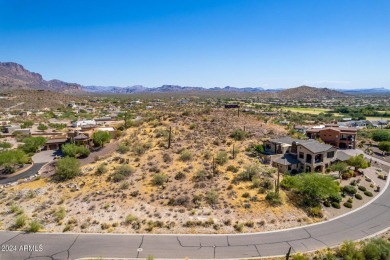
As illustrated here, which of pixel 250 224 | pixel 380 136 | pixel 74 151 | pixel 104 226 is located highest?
pixel 74 151

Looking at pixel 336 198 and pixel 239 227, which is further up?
pixel 336 198

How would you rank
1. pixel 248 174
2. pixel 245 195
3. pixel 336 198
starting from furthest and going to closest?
pixel 248 174, pixel 336 198, pixel 245 195

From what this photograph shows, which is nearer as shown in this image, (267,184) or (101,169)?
(267,184)

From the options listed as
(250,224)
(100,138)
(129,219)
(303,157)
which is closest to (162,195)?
(129,219)

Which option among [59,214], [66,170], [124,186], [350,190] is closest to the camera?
[59,214]

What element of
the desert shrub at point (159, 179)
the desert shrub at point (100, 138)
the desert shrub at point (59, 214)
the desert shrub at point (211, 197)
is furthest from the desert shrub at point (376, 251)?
the desert shrub at point (100, 138)

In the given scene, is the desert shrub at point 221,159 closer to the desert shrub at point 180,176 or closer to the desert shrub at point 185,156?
the desert shrub at point 185,156

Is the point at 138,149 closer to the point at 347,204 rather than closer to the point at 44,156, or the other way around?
the point at 44,156

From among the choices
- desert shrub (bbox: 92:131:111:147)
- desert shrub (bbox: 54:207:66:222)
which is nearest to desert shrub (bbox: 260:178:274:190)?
desert shrub (bbox: 54:207:66:222)

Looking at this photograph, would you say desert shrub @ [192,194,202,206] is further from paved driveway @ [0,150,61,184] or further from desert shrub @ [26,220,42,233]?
paved driveway @ [0,150,61,184]
